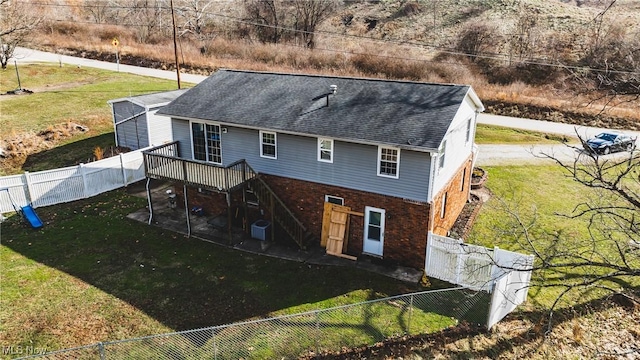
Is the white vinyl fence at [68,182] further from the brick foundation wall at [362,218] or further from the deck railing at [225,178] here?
the brick foundation wall at [362,218]

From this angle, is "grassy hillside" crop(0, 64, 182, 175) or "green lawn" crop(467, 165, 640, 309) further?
"grassy hillside" crop(0, 64, 182, 175)

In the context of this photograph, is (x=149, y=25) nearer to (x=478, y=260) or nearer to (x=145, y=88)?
(x=145, y=88)

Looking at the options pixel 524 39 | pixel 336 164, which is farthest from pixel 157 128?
pixel 524 39

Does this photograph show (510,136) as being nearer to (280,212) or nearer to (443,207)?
(443,207)

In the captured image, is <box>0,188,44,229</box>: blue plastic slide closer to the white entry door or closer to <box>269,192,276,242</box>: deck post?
<box>269,192,276,242</box>: deck post

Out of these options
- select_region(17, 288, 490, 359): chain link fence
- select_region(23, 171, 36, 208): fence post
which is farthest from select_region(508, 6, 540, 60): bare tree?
select_region(23, 171, 36, 208): fence post

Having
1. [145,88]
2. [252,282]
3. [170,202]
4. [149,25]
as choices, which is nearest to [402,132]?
[252,282]
